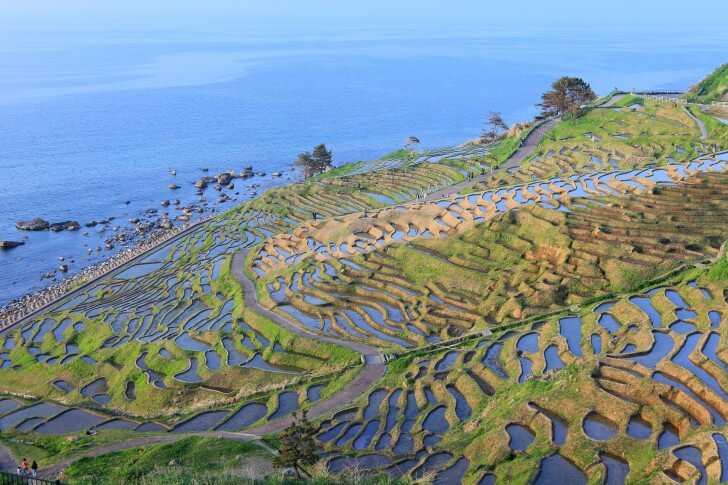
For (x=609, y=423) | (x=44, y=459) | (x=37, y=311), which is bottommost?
(x=37, y=311)

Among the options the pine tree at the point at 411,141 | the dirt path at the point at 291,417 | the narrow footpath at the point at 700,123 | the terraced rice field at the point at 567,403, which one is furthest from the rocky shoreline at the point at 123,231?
the narrow footpath at the point at 700,123

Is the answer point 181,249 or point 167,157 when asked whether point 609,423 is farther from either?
point 167,157

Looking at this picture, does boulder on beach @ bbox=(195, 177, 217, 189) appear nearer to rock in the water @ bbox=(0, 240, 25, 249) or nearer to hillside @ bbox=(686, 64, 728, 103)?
rock in the water @ bbox=(0, 240, 25, 249)

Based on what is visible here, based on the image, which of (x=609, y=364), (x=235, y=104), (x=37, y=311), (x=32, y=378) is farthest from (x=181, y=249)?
(x=235, y=104)

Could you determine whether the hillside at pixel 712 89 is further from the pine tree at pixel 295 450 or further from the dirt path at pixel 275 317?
the pine tree at pixel 295 450

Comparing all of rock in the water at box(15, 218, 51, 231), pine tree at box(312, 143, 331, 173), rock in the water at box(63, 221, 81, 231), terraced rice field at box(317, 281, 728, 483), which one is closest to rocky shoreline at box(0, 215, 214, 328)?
rock in the water at box(63, 221, 81, 231)
